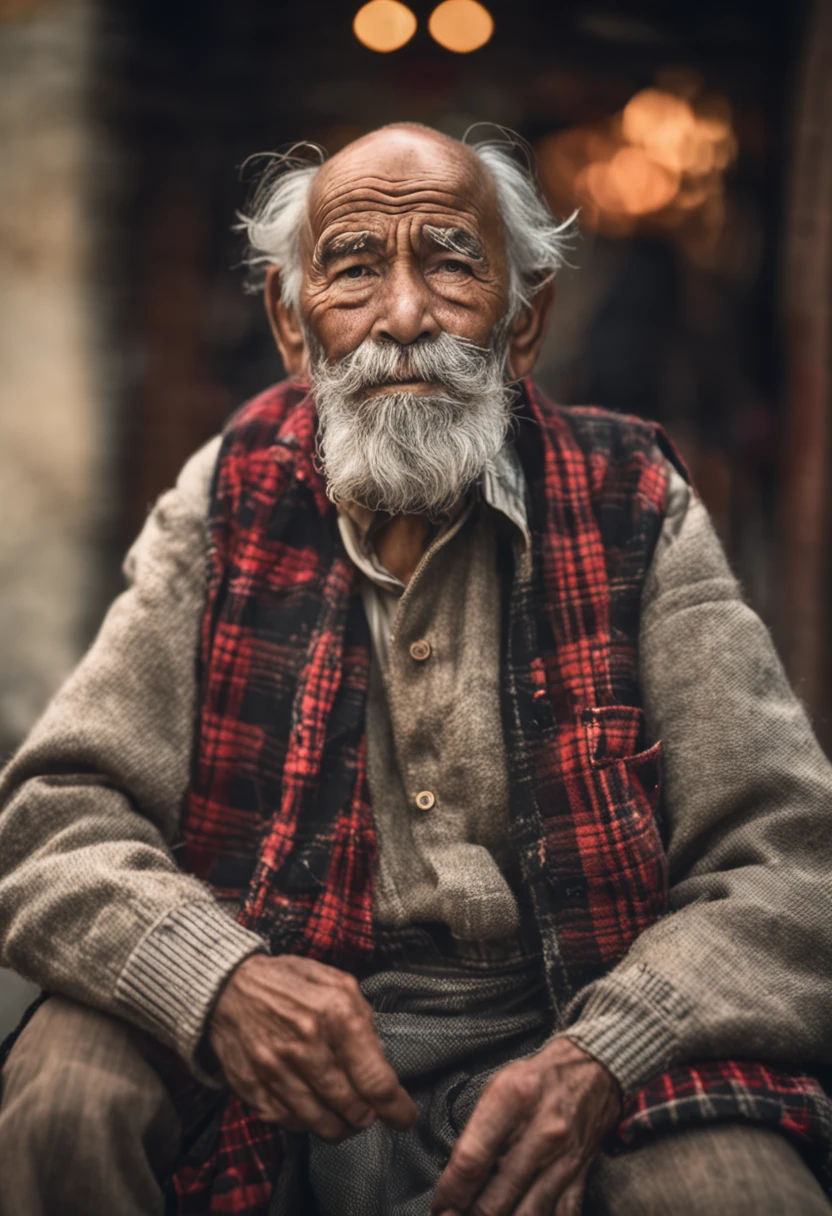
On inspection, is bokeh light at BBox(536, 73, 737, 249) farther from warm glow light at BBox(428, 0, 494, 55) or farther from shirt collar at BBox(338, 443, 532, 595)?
shirt collar at BBox(338, 443, 532, 595)

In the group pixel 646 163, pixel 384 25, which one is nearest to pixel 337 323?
pixel 384 25

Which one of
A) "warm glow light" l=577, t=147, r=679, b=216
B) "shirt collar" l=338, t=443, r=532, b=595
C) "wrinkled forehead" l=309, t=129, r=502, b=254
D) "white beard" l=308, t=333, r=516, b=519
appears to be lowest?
"shirt collar" l=338, t=443, r=532, b=595

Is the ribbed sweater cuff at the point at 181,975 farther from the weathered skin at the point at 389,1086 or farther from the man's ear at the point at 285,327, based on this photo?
the man's ear at the point at 285,327

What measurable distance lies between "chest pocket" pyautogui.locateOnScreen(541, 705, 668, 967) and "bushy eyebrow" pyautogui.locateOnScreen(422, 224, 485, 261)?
91 cm

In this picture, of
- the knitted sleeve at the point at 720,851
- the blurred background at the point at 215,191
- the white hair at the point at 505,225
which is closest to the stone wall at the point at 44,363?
the blurred background at the point at 215,191

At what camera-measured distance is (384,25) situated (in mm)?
4828

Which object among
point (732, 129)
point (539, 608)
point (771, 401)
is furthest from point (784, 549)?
point (539, 608)

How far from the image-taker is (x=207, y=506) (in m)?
2.35

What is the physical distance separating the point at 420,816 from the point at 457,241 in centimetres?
109

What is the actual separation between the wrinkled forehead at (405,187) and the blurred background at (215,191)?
226 centimetres

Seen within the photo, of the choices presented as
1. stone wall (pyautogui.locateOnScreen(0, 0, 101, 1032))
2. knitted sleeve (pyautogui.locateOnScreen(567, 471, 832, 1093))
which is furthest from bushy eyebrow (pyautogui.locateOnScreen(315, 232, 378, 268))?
stone wall (pyautogui.locateOnScreen(0, 0, 101, 1032))

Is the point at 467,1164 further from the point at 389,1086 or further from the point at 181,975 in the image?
the point at 181,975

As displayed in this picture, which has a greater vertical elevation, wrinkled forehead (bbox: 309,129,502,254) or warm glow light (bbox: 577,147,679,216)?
warm glow light (bbox: 577,147,679,216)

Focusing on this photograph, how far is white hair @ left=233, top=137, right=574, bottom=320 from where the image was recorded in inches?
97.0
